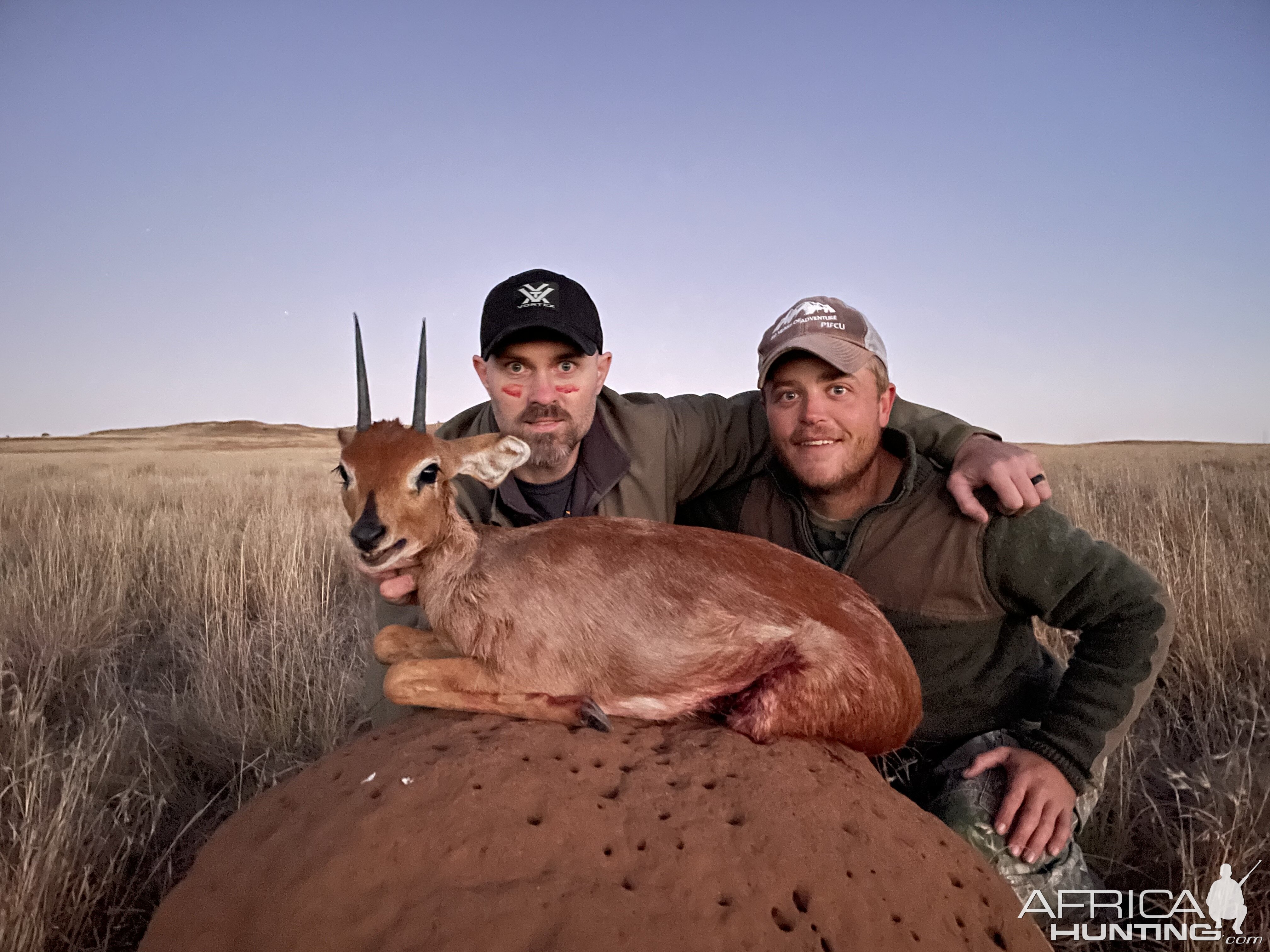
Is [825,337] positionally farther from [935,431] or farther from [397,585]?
[397,585]

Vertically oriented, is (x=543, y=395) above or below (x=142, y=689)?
above

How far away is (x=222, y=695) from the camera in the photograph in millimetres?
6473

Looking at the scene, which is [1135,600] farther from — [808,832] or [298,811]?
[298,811]

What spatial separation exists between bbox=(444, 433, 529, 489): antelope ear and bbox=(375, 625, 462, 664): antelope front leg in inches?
36.7

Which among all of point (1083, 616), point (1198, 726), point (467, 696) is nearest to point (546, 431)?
point (467, 696)

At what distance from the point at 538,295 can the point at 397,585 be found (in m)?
2.33

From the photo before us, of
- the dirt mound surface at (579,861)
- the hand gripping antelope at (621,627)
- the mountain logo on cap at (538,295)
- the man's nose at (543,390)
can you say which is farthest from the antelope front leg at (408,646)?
the mountain logo on cap at (538,295)

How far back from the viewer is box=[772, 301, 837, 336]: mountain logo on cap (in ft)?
16.3

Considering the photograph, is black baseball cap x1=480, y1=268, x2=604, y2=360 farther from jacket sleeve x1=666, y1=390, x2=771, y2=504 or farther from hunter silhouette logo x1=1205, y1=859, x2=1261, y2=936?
hunter silhouette logo x1=1205, y1=859, x2=1261, y2=936

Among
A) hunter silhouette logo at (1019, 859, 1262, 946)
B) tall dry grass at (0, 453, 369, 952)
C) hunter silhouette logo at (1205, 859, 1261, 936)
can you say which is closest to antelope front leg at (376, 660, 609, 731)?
tall dry grass at (0, 453, 369, 952)

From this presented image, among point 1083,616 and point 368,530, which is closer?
point 368,530

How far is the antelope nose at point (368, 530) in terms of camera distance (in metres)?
3.67

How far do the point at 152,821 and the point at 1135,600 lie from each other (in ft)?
19.8

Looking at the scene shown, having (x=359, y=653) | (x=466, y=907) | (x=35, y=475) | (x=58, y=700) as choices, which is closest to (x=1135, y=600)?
(x=466, y=907)
